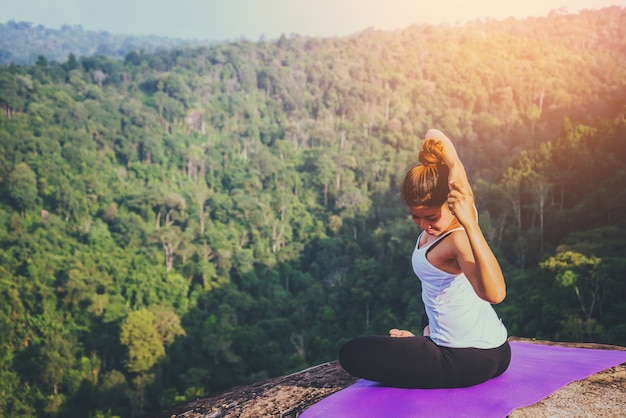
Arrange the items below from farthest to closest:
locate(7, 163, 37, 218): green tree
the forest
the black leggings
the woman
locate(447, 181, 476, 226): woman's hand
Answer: locate(7, 163, 37, 218): green tree
the forest
the black leggings
the woman
locate(447, 181, 476, 226): woman's hand

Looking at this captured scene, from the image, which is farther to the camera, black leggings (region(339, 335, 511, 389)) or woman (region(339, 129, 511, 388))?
black leggings (region(339, 335, 511, 389))

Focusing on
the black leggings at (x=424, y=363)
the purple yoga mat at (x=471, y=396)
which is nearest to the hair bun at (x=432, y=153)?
the black leggings at (x=424, y=363)

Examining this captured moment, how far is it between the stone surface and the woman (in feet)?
0.84

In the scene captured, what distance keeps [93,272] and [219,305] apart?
23.4ft

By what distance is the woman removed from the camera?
6.28 feet

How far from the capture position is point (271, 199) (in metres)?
41.8

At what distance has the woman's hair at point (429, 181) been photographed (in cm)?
195

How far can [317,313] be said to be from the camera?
1048 inches

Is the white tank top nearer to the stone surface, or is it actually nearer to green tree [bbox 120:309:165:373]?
the stone surface

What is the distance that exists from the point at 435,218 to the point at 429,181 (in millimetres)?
142

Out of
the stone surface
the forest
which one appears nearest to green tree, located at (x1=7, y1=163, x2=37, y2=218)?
the forest

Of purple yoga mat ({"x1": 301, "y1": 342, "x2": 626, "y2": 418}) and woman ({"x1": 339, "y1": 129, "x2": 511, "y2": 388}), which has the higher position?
woman ({"x1": 339, "y1": 129, "x2": 511, "y2": 388})

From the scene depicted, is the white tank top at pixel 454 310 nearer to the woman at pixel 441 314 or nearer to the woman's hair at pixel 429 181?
the woman at pixel 441 314

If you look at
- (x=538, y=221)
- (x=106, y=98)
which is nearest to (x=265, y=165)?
(x=106, y=98)
